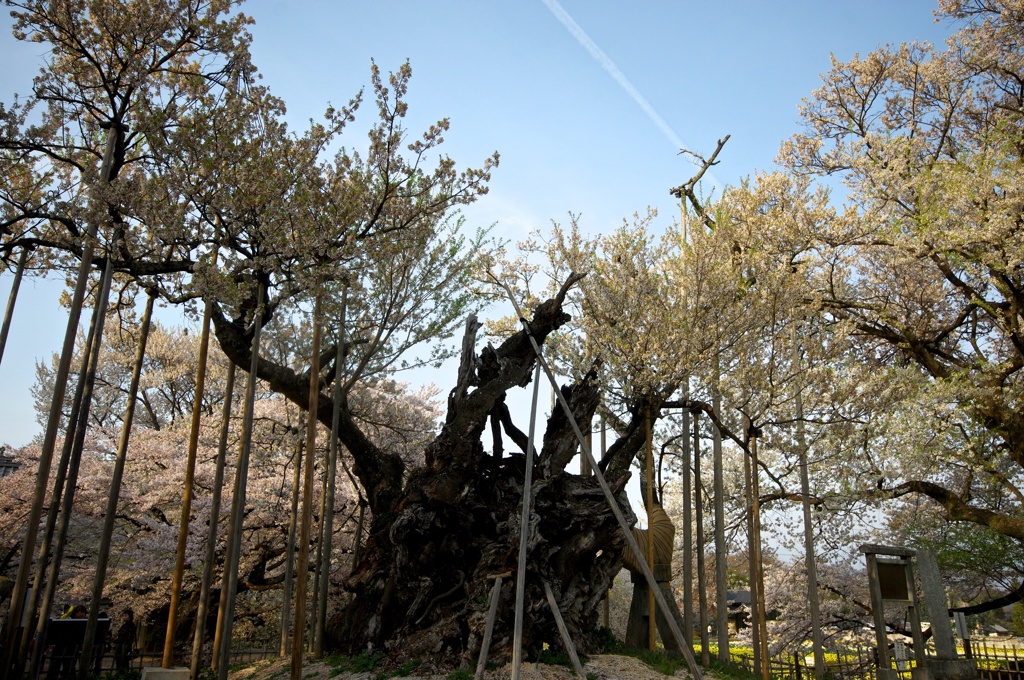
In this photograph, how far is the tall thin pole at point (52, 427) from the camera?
590 cm

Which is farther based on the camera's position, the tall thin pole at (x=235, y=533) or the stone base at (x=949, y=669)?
the stone base at (x=949, y=669)

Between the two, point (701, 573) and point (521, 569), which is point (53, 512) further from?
point (701, 573)

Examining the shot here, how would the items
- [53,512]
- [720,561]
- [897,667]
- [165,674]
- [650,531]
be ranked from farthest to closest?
[897,667] → [650,531] → [720,561] → [165,674] → [53,512]

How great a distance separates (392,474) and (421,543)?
1509 mm

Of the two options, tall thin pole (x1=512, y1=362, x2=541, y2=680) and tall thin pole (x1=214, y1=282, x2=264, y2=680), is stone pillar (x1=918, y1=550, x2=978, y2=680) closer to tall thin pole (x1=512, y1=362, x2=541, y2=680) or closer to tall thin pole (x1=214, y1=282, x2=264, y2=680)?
tall thin pole (x1=512, y1=362, x2=541, y2=680)

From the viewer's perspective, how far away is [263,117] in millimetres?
8242

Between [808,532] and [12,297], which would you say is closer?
[12,297]

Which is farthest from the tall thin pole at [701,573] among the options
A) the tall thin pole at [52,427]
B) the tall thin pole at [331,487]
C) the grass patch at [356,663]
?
the tall thin pole at [52,427]

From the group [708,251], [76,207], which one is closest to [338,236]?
[76,207]

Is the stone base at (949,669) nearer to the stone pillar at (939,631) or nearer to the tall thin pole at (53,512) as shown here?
the stone pillar at (939,631)

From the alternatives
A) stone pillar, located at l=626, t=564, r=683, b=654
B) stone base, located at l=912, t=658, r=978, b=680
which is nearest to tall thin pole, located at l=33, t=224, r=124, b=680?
stone pillar, located at l=626, t=564, r=683, b=654

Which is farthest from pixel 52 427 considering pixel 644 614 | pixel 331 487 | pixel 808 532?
pixel 808 532

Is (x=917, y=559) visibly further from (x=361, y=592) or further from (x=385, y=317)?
(x=385, y=317)

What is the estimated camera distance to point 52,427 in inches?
237
